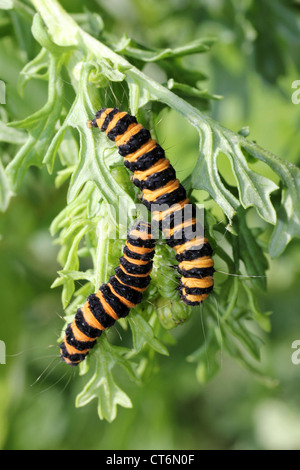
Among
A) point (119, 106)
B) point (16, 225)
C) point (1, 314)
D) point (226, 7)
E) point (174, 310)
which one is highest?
point (226, 7)

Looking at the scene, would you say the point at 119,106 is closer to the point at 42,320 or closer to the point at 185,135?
the point at 185,135

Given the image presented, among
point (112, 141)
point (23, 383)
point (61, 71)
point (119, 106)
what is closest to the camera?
point (112, 141)

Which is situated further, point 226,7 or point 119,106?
point 226,7

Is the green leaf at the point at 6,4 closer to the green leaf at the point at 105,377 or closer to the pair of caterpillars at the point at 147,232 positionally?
the pair of caterpillars at the point at 147,232

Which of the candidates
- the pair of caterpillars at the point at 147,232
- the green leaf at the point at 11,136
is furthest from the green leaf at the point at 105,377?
the green leaf at the point at 11,136

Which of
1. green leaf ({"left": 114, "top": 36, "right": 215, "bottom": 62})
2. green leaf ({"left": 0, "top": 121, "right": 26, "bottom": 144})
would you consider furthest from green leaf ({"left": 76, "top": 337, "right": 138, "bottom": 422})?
green leaf ({"left": 114, "top": 36, "right": 215, "bottom": 62})

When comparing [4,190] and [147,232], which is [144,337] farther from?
[4,190]

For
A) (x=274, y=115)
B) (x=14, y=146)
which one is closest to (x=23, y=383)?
(x=14, y=146)

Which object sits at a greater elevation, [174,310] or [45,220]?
[45,220]
